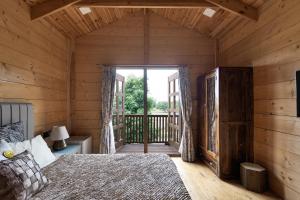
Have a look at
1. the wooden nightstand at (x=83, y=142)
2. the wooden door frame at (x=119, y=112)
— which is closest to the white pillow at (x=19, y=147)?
the wooden nightstand at (x=83, y=142)

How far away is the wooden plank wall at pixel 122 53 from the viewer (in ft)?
15.6

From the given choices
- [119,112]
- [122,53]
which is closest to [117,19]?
[122,53]

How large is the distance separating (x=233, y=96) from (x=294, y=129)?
1079mm

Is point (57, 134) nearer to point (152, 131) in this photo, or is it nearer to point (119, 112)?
point (119, 112)

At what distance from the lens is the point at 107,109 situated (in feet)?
15.2

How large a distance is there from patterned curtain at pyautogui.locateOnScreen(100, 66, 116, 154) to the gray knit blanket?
1981 millimetres

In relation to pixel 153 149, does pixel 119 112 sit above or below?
above

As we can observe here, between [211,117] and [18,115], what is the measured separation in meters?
3.04

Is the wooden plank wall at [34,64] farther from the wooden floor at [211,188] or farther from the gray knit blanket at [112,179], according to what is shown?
Result: the wooden floor at [211,188]

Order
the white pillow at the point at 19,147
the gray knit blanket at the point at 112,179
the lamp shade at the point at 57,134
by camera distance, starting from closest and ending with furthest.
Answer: the gray knit blanket at the point at 112,179 < the white pillow at the point at 19,147 < the lamp shade at the point at 57,134

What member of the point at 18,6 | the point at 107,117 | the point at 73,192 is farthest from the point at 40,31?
the point at 73,192

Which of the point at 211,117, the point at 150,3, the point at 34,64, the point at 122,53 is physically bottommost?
the point at 211,117

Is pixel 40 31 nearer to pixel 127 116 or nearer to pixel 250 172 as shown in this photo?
pixel 127 116

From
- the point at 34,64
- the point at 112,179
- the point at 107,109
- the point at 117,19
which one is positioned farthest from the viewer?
the point at 117,19
